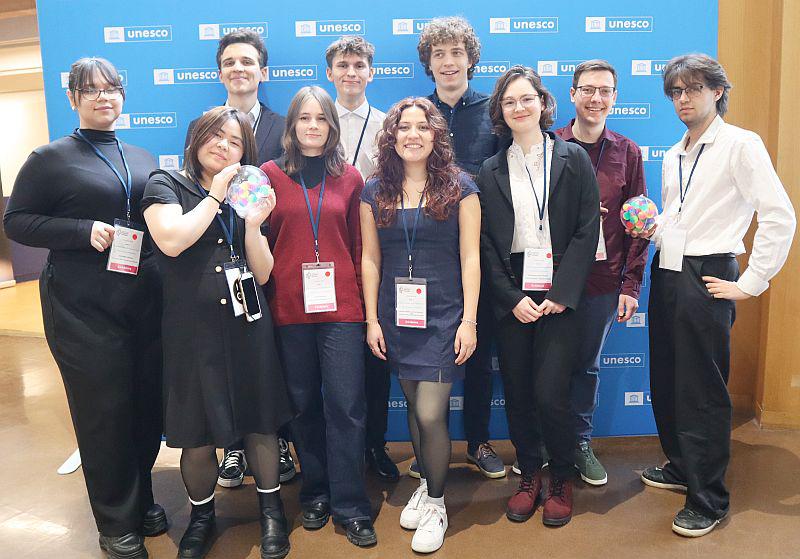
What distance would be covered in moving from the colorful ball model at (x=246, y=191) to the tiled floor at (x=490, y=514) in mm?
1444

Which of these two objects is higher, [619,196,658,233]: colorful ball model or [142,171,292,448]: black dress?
[619,196,658,233]: colorful ball model

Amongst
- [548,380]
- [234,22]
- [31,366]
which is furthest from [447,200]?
[31,366]

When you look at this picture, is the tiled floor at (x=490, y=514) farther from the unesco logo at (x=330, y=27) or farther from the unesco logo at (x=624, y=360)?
the unesco logo at (x=330, y=27)

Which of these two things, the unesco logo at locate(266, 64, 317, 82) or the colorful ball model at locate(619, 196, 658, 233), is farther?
the unesco logo at locate(266, 64, 317, 82)

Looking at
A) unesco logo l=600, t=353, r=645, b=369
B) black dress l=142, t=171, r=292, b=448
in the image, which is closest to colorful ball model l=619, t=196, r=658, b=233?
unesco logo l=600, t=353, r=645, b=369

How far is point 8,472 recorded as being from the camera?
3.37 meters

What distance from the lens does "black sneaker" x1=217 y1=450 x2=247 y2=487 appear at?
10.2ft

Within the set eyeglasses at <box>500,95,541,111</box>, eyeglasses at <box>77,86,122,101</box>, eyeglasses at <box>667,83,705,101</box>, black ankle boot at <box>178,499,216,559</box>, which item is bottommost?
black ankle boot at <box>178,499,216,559</box>

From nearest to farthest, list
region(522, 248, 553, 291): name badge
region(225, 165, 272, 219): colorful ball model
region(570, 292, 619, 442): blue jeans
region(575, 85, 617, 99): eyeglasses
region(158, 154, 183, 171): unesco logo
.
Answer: region(225, 165, 272, 219): colorful ball model, region(522, 248, 553, 291): name badge, region(575, 85, 617, 99): eyeglasses, region(570, 292, 619, 442): blue jeans, region(158, 154, 183, 171): unesco logo

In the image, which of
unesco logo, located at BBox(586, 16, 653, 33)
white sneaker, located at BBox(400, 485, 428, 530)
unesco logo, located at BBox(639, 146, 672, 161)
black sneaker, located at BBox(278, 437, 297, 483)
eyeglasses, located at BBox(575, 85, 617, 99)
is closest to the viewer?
white sneaker, located at BBox(400, 485, 428, 530)

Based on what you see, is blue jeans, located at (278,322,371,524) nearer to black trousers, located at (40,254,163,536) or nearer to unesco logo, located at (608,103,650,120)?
black trousers, located at (40,254,163,536)

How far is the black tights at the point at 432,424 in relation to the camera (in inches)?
95.0

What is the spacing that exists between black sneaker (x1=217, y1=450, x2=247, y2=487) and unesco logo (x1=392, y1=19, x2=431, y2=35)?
2.50 m

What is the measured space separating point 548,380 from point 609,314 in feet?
2.25
